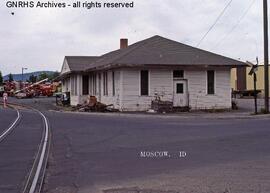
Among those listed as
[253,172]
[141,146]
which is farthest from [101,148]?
[253,172]

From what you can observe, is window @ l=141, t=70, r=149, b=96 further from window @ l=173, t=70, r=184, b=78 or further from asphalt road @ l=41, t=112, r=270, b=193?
asphalt road @ l=41, t=112, r=270, b=193

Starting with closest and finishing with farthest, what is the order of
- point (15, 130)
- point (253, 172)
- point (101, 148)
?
point (253, 172), point (101, 148), point (15, 130)

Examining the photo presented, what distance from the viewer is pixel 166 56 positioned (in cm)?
3981

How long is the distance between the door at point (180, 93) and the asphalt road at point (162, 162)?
1931cm

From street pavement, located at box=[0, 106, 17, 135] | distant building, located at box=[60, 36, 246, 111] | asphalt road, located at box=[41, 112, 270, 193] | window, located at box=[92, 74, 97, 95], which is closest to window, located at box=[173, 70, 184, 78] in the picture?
distant building, located at box=[60, 36, 246, 111]

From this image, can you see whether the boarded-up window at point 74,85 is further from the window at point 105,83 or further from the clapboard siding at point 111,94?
the clapboard siding at point 111,94

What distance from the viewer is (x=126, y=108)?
126ft

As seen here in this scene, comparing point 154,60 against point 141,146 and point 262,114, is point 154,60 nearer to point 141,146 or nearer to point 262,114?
point 262,114

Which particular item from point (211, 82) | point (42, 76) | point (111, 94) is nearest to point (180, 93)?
point (211, 82)

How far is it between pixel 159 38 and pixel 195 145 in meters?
28.7

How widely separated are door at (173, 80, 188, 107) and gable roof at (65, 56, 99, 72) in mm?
13012

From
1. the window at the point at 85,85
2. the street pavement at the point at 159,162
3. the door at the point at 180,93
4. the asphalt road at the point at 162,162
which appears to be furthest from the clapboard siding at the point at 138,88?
the asphalt road at the point at 162,162

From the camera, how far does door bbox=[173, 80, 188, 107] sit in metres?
39.3

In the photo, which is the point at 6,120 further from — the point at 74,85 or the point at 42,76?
the point at 42,76
